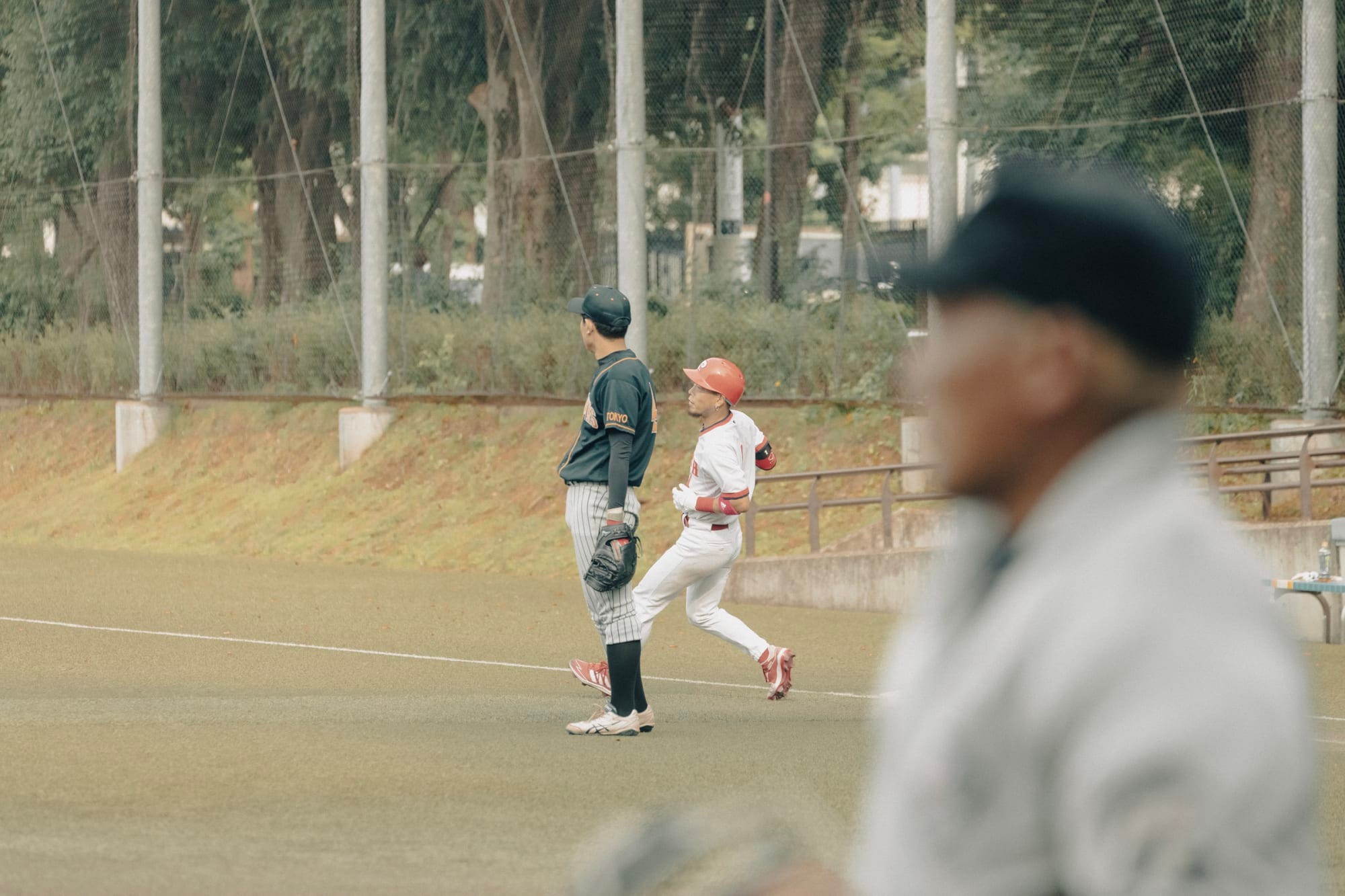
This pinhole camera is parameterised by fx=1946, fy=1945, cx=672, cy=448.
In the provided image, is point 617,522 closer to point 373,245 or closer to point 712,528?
point 712,528

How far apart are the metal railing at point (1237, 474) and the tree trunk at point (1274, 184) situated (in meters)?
1.41

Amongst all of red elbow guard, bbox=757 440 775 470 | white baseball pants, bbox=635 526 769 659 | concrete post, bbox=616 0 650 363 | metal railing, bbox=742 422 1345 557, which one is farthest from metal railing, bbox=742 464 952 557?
white baseball pants, bbox=635 526 769 659

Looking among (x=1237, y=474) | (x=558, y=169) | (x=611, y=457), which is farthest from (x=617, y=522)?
(x=558, y=169)

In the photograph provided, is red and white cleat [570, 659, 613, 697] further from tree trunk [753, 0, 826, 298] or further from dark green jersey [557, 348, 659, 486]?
tree trunk [753, 0, 826, 298]

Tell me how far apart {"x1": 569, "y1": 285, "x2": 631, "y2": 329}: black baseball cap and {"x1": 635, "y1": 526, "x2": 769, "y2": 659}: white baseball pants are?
1.52 metres

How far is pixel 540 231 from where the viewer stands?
2373 centimetres

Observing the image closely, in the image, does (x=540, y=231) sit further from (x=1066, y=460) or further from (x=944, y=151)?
(x=1066, y=460)

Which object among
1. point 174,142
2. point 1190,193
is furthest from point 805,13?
point 174,142

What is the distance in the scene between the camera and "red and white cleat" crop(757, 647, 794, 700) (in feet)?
33.1

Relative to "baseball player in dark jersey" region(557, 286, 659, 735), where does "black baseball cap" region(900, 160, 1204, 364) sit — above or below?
above

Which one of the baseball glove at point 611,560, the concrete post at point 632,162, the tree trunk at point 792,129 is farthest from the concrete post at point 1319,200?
the baseball glove at point 611,560

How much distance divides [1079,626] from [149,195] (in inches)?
1069

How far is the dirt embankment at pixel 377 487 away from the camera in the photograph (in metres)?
19.7

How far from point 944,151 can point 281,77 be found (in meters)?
11.7
